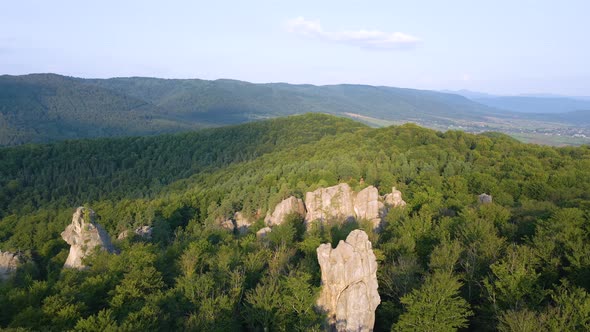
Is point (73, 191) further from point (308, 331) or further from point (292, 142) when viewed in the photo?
point (308, 331)

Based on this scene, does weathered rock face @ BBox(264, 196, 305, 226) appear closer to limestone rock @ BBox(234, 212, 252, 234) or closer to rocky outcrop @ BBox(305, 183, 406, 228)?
rocky outcrop @ BBox(305, 183, 406, 228)

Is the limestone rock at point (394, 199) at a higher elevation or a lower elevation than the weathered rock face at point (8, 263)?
higher

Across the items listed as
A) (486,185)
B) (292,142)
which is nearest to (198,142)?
(292,142)

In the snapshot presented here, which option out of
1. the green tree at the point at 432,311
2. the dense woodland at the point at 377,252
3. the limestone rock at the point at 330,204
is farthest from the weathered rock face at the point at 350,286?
the limestone rock at the point at 330,204

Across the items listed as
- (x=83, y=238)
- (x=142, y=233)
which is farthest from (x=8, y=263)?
(x=142, y=233)

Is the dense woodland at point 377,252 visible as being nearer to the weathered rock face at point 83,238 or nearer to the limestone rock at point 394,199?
the limestone rock at point 394,199

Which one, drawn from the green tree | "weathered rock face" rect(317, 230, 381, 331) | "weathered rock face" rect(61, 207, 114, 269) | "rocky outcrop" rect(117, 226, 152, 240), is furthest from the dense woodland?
"weathered rock face" rect(61, 207, 114, 269)

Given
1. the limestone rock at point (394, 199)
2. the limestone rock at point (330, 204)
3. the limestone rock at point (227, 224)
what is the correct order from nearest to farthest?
the limestone rock at point (394, 199) → the limestone rock at point (330, 204) → the limestone rock at point (227, 224)
